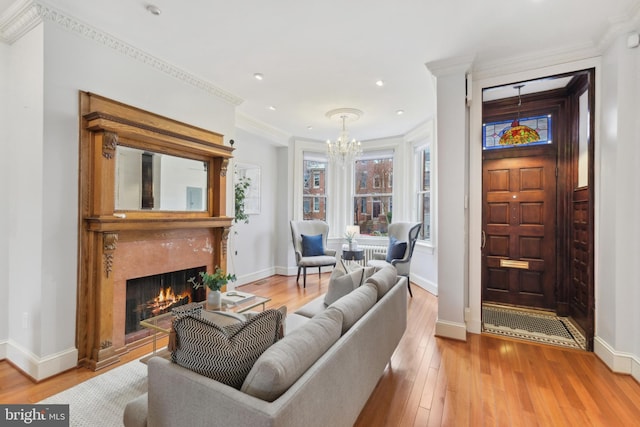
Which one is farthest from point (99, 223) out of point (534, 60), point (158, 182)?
point (534, 60)

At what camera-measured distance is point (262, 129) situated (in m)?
5.07

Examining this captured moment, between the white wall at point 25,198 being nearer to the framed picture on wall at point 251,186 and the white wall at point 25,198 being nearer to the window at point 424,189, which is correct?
the framed picture on wall at point 251,186

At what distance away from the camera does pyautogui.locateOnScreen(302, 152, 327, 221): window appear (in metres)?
6.28

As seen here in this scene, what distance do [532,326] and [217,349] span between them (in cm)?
367

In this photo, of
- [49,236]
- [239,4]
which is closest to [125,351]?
[49,236]

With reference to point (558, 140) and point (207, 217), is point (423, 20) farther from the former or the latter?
point (207, 217)

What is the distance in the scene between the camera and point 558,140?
3.67m

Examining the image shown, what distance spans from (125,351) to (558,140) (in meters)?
5.42

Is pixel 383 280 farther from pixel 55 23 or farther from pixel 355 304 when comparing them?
pixel 55 23

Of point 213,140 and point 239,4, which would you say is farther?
point 213,140

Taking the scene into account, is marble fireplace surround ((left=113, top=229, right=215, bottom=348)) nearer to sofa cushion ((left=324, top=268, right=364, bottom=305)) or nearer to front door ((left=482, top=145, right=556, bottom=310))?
sofa cushion ((left=324, top=268, right=364, bottom=305))

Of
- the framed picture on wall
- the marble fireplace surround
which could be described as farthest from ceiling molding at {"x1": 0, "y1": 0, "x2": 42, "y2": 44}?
the framed picture on wall

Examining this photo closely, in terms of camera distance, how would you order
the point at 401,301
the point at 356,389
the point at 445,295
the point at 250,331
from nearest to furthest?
the point at 250,331 < the point at 356,389 < the point at 401,301 < the point at 445,295

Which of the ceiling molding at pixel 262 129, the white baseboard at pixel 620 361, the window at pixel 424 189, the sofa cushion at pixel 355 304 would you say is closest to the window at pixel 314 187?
the ceiling molding at pixel 262 129
